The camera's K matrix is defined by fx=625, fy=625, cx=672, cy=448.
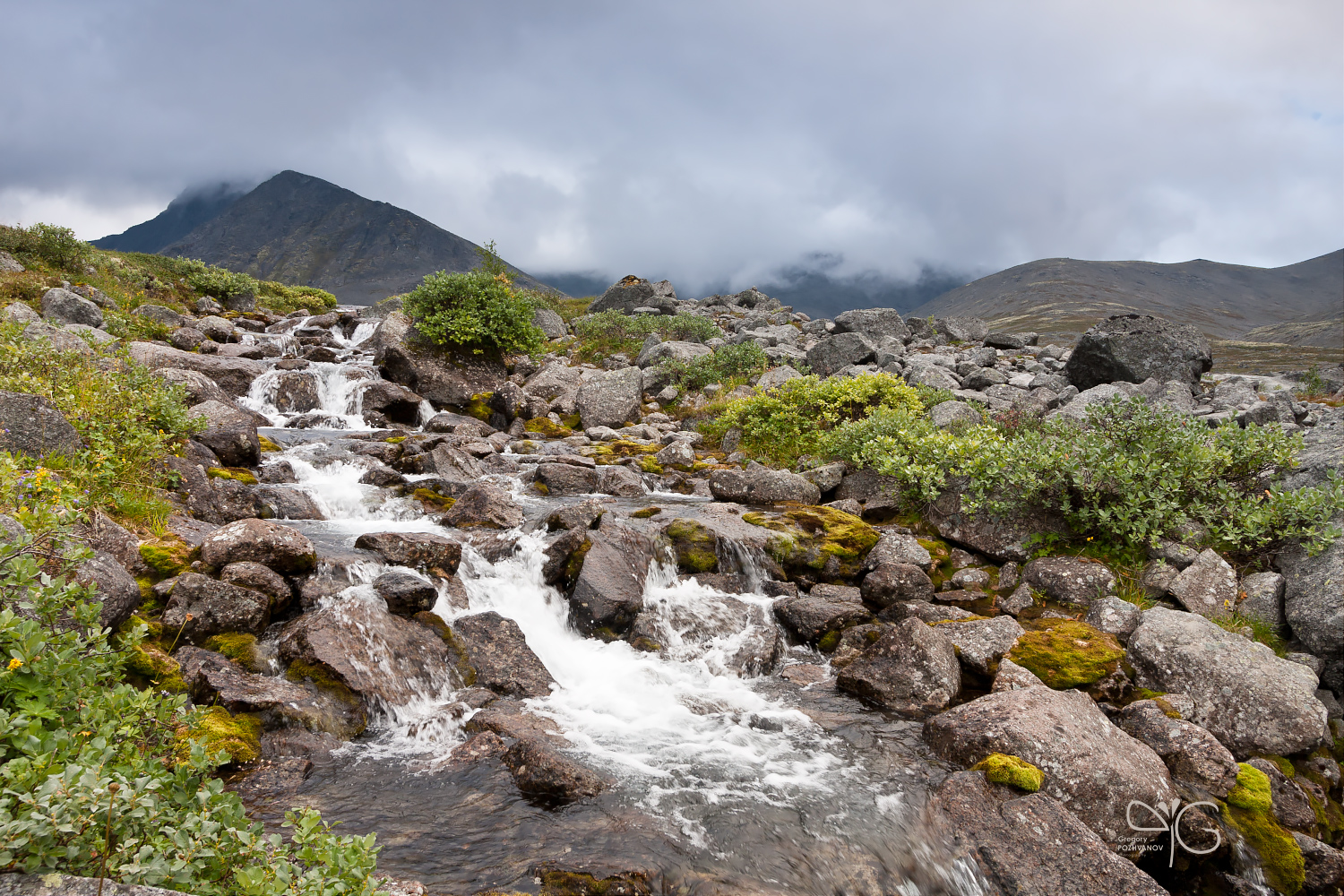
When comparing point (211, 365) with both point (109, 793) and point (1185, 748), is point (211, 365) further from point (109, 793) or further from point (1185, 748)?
point (1185, 748)

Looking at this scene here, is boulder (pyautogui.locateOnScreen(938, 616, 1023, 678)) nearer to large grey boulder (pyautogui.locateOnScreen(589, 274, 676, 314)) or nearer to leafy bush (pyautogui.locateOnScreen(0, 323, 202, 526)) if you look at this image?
leafy bush (pyautogui.locateOnScreen(0, 323, 202, 526))

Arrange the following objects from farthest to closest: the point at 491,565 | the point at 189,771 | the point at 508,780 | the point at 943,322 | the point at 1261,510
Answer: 1. the point at 943,322
2. the point at 491,565
3. the point at 1261,510
4. the point at 508,780
5. the point at 189,771

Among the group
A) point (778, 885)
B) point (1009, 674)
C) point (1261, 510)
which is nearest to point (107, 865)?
point (778, 885)

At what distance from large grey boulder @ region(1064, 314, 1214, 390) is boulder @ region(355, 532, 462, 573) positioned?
2360cm

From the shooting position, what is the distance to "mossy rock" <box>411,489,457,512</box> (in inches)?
540

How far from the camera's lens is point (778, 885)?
5.52 metres

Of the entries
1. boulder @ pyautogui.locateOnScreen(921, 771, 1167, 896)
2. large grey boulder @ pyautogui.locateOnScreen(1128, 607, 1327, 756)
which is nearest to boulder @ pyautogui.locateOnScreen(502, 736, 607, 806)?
boulder @ pyautogui.locateOnScreen(921, 771, 1167, 896)

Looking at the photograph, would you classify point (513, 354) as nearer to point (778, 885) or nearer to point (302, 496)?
point (302, 496)

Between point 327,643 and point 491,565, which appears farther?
point 491,565

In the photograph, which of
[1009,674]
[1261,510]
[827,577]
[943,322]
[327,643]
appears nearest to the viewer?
[327,643]

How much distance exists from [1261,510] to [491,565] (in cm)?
1263

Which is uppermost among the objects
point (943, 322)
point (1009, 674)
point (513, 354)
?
point (943, 322)

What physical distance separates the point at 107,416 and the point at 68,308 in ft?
61.1

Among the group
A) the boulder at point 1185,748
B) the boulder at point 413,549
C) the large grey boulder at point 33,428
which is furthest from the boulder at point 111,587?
the boulder at point 1185,748
